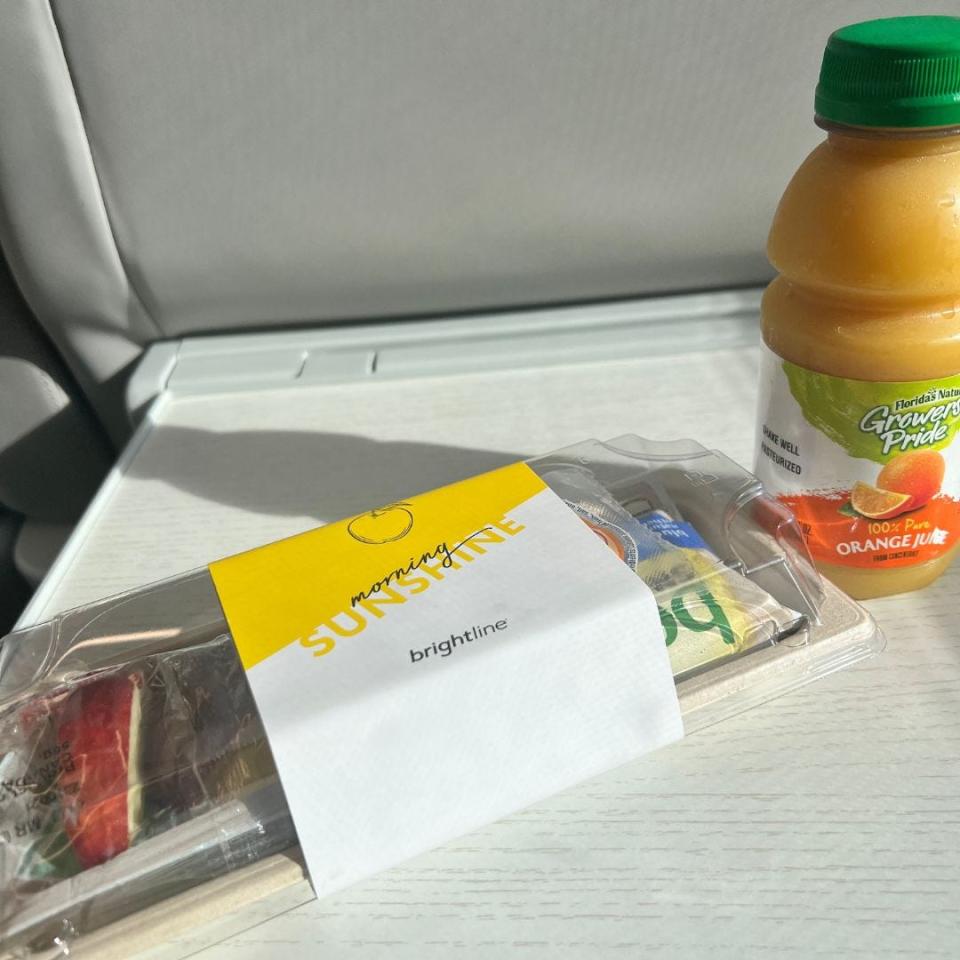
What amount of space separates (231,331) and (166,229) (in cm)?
11

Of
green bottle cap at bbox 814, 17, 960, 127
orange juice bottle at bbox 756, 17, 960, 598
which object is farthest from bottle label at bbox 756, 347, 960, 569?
green bottle cap at bbox 814, 17, 960, 127

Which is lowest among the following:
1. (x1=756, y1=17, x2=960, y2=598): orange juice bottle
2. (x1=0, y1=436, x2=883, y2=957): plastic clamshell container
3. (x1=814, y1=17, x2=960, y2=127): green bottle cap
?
(x1=0, y1=436, x2=883, y2=957): plastic clamshell container

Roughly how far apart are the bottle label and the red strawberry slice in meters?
0.32

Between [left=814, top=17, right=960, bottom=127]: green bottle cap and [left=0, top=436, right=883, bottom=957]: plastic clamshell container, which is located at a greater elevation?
[left=814, top=17, right=960, bottom=127]: green bottle cap

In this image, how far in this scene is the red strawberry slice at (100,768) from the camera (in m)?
0.33

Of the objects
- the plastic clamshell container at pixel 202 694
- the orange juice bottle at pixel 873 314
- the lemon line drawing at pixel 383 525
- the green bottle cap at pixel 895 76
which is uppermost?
the green bottle cap at pixel 895 76

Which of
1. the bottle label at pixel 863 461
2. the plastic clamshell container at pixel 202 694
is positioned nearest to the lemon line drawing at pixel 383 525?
the plastic clamshell container at pixel 202 694

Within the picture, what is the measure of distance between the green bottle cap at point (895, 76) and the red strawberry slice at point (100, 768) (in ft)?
1.26

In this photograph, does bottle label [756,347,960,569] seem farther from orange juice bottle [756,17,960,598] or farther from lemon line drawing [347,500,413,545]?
lemon line drawing [347,500,413,545]

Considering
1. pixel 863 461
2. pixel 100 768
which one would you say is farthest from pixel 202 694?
pixel 863 461

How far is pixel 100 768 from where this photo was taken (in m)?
0.35

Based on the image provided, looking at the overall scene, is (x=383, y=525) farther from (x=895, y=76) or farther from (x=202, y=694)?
(x=895, y=76)

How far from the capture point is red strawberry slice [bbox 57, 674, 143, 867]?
0.33 metres

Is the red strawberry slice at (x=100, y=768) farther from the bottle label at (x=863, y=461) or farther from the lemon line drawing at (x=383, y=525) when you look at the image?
the bottle label at (x=863, y=461)
